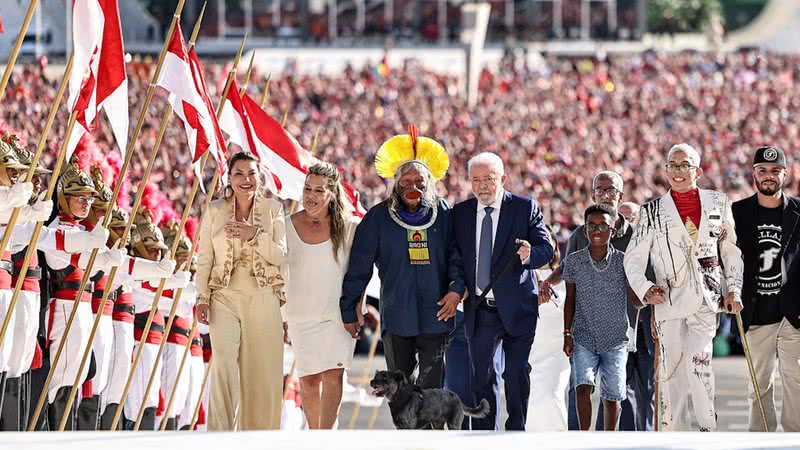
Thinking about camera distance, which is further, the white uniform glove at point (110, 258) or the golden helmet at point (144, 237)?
the golden helmet at point (144, 237)

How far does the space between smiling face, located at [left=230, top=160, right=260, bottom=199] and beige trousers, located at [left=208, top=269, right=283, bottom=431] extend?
47cm

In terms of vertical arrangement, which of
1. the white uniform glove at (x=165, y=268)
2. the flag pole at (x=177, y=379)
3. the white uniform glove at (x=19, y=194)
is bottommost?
the flag pole at (x=177, y=379)

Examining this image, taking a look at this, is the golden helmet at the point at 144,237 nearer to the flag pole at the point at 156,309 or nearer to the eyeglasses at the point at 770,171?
the flag pole at the point at 156,309

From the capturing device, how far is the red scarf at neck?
37.1 feet

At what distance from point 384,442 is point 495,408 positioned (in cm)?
328

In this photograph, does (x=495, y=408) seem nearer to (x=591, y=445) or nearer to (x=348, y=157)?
(x=591, y=445)

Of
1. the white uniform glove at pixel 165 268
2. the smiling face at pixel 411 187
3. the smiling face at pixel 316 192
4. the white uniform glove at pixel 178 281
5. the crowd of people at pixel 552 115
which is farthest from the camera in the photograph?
the crowd of people at pixel 552 115

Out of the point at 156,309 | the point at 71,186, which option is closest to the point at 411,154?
the point at 71,186

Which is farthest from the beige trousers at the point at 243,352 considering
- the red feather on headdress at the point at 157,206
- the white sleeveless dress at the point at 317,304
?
the red feather on headdress at the point at 157,206

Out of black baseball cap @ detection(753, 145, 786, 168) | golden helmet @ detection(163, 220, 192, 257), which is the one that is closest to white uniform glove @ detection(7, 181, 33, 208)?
golden helmet @ detection(163, 220, 192, 257)

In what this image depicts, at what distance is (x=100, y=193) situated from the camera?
12422 millimetres

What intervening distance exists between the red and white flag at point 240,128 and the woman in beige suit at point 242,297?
271cm

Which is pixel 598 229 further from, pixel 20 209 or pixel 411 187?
pixel 20 209

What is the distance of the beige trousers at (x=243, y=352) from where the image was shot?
1102 cm
